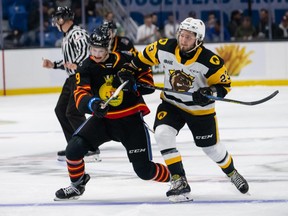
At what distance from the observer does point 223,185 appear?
5930 mm

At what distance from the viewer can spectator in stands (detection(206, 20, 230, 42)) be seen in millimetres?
14945

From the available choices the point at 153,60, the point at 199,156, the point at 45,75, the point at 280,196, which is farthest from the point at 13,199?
the point at 45,75

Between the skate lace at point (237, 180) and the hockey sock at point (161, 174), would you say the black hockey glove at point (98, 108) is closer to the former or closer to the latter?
the hockey sock at point (161, 174)

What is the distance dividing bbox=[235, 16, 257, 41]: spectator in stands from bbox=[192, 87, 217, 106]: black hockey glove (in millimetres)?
9681

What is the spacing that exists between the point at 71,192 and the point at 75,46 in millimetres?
2218

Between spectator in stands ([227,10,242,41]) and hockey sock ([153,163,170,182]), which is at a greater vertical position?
hockey sock ([153,163,170,182])

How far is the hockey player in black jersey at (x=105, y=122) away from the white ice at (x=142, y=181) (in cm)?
16

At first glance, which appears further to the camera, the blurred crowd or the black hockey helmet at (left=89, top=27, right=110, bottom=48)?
the blurred crowd

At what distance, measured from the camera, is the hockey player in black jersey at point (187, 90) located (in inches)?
209

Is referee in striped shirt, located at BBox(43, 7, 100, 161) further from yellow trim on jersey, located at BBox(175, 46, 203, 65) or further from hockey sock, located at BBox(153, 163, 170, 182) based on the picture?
yellow trim on jersey, located at BBox(175, 46, 203, 65)

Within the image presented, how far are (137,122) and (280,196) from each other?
0.90 m

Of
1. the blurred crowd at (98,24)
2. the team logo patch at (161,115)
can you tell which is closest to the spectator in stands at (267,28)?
the blurred crowd at (98,24)

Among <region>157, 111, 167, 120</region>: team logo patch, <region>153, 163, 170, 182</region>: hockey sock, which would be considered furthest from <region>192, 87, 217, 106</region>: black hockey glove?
<region>153, 163, 170, 182</region>: hockey sock

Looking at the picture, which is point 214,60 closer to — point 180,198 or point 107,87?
point 107,87
